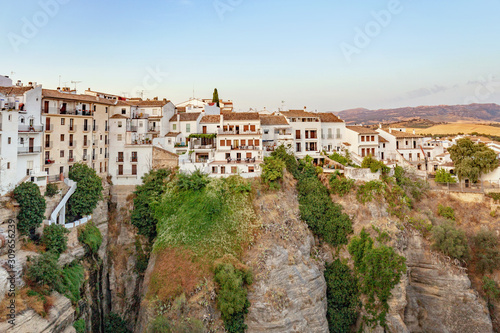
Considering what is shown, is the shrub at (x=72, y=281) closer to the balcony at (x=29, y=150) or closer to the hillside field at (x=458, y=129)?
the balcony at (x=29, y=150)

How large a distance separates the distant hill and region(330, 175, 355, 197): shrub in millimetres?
86386

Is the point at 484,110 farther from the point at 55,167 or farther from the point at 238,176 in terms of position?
the point at 55,167

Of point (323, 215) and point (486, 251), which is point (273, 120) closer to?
point (323, 215)

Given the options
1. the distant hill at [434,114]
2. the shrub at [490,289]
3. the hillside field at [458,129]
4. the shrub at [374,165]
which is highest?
the distant hill at [434,114]

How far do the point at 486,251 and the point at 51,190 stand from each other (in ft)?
144

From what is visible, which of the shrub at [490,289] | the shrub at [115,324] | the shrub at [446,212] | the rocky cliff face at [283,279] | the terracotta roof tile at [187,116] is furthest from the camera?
the terracotta roof tile at [187,116]

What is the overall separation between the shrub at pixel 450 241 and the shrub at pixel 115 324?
33.2 m

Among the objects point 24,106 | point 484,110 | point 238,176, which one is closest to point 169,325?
point 238,176

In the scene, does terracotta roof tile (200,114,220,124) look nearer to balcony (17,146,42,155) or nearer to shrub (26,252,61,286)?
balcony (17,146,42,155)

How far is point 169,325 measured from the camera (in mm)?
20469

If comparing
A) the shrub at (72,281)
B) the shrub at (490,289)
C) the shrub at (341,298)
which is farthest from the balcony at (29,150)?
the shrub at (490,289)

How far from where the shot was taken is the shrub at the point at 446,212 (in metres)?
35.6

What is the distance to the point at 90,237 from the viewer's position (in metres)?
29.3

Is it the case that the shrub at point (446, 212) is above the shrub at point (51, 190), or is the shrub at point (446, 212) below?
below
